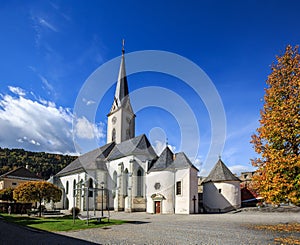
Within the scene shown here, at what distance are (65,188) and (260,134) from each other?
1752 inches

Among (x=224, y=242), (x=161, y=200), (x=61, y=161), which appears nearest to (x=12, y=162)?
(x=61, y=161)

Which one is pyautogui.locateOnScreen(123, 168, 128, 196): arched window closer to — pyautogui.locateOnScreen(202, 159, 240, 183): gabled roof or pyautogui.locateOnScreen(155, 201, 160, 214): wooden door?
pyautogui.locateOnScreen(155, 201, 160, 214): wooden door

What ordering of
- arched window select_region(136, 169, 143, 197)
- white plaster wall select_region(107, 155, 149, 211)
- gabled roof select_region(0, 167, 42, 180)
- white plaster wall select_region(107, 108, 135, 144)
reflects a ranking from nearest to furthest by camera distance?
white plaster wall select_region(107, 155, 149, 211) < arched window select_region(136, 169, 143, 197) < white plaster wall select_region(107, 108, 135, 144) < gabled roof select_region(0, 167, 42, 180)

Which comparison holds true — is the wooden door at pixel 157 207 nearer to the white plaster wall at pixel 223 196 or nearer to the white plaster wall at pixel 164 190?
the white plaster wall at pixel 164 190

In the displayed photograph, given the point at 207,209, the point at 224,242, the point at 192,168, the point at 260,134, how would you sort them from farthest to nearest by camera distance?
the point at 207,209 → the point at 192,168 → the point at 260,134 → the point at 224,242

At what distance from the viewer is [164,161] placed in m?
34.6

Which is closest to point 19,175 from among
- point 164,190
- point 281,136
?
point 164,190

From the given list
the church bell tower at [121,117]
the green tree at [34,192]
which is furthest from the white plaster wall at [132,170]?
the green tree at [34,192]

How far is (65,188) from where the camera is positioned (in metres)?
50.3

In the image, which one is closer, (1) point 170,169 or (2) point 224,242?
(2) point 224,242

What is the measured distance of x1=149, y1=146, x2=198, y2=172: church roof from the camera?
1307 inches

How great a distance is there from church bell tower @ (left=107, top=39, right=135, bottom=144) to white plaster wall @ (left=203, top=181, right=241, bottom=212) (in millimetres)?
18858

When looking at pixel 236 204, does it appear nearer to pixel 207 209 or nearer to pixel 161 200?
pixel 207 209

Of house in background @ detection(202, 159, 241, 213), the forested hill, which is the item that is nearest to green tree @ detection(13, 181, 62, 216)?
house in background @ detection(202, 159, 241, 213)
